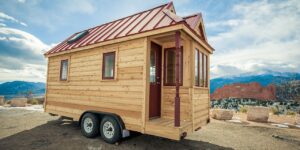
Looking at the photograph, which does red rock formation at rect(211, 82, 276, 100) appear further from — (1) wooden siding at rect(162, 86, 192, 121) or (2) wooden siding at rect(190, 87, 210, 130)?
(1) wooden siding at rect(162, 86, 192, 121)

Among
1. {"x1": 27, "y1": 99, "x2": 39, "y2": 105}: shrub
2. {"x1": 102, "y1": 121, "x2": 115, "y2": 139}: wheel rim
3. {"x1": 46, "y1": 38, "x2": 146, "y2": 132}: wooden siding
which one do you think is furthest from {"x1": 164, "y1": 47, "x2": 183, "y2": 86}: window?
{"x1": 27, "y1": 99, "x2": 39, "y2": 105}: shrub

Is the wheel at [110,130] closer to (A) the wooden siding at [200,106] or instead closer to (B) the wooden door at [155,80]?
(B) the wooden door at [155,80]

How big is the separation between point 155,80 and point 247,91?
2153cm

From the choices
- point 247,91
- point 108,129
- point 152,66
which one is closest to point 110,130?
point 108,129

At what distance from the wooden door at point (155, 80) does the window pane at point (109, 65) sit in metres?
1.51

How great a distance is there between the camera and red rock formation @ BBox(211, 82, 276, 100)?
22.3 m

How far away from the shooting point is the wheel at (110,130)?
19.3 feet

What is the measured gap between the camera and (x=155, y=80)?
671 centimetres

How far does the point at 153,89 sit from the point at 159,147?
204cm

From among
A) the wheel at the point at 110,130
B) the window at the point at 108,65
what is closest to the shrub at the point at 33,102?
the window at the point at 108,65

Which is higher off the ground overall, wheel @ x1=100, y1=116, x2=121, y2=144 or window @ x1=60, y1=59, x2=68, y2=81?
window @ x1=60, y1=59, x2=68, y2=81

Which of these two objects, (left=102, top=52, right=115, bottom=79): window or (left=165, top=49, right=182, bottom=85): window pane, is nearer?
(left=102, top=52, right=115, bottom=79): window

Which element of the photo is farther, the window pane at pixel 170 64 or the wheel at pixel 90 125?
the window pane at pixel 170 64

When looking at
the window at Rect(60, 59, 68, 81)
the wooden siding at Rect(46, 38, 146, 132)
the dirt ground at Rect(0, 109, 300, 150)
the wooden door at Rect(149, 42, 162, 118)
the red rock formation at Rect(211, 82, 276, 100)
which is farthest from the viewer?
the red rock formation at Rect(211, 82, 276, 100)
